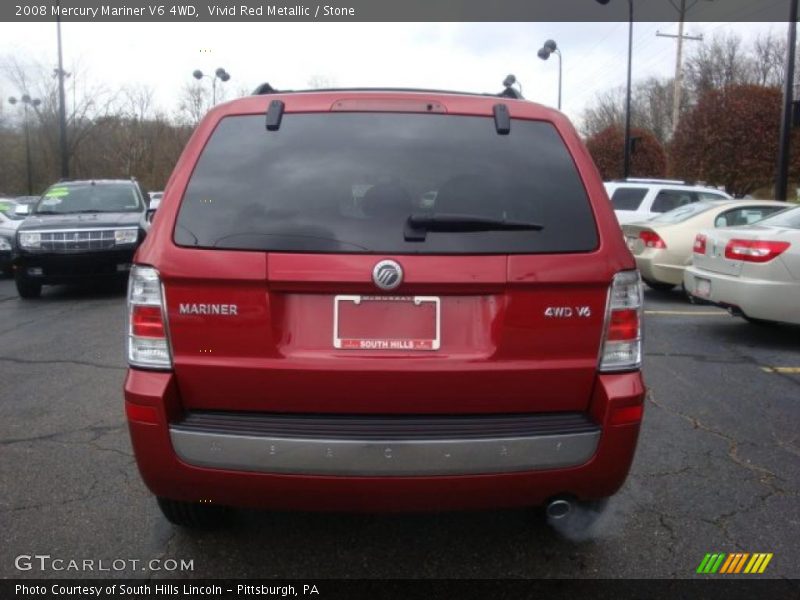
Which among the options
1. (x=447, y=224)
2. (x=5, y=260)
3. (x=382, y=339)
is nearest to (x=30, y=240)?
(x=5, y=260)

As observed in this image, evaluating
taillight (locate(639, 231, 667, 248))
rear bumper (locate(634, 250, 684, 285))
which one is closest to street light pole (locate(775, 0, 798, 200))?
taillight (locate(639, 231, 667, 248))

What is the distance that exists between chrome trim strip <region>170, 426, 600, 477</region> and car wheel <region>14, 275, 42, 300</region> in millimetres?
8896

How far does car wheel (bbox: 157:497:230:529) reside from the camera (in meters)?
2.94

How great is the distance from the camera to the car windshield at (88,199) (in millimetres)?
10891

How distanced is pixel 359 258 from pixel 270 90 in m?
1.14

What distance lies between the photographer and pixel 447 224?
8.02 feet

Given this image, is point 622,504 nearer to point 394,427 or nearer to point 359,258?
point 394,427

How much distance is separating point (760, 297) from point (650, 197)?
6968 mm

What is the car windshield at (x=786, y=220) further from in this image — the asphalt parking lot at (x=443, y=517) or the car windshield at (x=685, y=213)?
the car windshield at (x=685, y=213)

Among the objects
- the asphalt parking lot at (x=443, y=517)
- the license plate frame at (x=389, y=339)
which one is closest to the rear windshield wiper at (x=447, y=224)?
the license plate frame at (x=389, y=339)

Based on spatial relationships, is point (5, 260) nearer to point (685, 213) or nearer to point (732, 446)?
point (685, 213)

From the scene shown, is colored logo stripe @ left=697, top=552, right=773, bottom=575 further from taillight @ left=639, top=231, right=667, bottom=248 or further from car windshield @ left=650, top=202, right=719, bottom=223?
car windshield @ left=650, top=202, right=719, bottom=223

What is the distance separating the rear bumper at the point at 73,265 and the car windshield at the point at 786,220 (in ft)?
25.7

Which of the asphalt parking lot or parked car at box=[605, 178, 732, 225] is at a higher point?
parked car at box=[605, 178, 732, 225]
